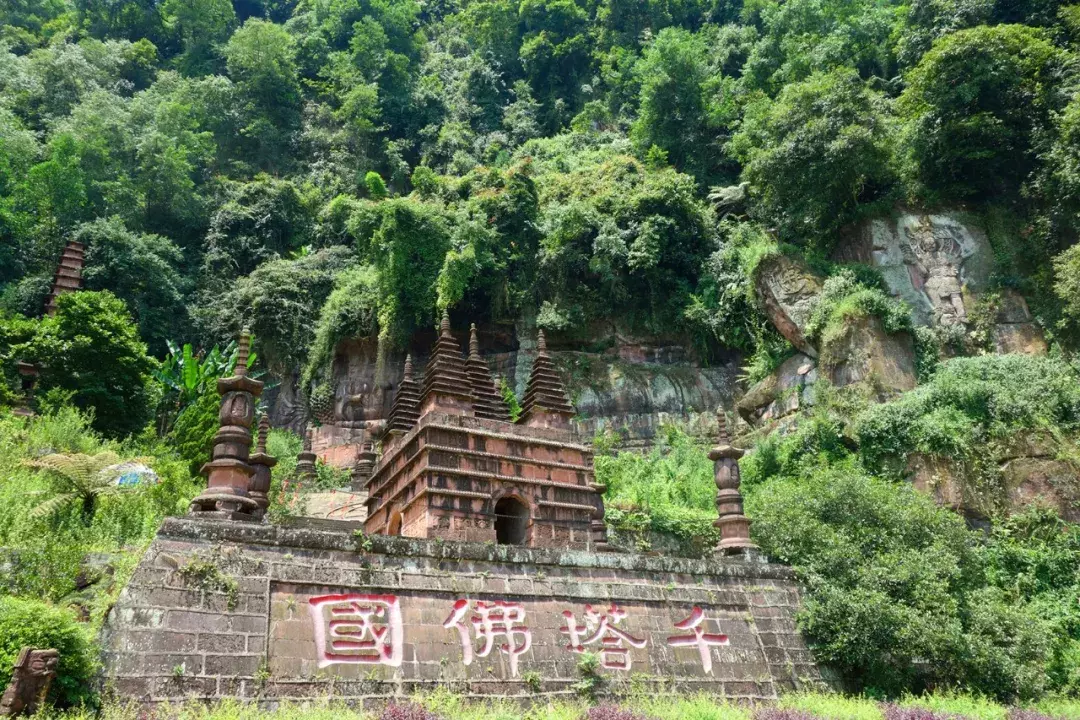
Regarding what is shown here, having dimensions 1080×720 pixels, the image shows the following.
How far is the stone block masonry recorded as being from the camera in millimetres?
6605

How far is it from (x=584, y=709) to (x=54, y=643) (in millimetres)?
4577

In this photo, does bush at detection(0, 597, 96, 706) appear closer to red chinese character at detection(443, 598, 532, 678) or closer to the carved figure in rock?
the carved figure in rock

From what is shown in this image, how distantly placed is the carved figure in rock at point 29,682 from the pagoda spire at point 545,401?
9464 millimetres

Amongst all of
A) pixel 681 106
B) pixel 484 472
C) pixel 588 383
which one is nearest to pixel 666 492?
pixel 588 383

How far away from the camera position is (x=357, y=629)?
24.3 ft

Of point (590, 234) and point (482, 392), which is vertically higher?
point (590, 234)

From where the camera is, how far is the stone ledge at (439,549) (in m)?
7.24

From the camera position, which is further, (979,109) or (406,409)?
(979,109)

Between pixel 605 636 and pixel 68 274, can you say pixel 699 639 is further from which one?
pixel 68 274

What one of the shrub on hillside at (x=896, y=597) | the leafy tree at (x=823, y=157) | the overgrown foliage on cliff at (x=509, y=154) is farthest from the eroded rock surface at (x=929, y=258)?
the shrub on hillside at (x=896, y=597)

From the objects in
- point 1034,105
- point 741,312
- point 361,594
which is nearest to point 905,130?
point 1034,105

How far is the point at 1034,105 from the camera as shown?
21.4 m

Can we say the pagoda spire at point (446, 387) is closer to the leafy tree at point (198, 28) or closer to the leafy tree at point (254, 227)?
the leafy tree at point (254, 227)

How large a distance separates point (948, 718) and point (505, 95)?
1523 inches
